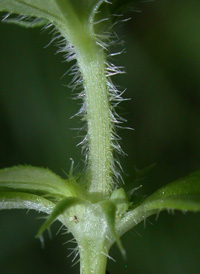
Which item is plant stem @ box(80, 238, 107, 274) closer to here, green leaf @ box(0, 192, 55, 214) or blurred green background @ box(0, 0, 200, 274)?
green leaf @ box(0, 192, 55, 214)

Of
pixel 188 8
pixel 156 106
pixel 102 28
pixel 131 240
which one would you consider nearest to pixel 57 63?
pixel 156 106

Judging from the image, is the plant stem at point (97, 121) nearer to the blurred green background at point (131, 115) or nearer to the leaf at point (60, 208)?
the leaf at point (60, 208)

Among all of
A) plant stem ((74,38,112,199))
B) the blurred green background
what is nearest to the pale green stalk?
plant stem ((74,38,112,199))

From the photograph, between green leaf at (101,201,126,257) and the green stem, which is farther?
the green stem

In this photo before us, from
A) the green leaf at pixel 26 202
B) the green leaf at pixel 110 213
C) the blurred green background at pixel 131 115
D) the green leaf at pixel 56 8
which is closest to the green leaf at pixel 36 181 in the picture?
the green leaf at pixel 26 202

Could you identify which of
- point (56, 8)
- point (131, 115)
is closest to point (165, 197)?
point (56, 8)

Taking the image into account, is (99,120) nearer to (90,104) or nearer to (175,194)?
(90,104)
